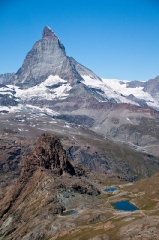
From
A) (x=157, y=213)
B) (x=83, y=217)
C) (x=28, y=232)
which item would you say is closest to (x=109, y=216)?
(x=83, y=217)

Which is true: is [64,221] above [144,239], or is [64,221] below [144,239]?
below

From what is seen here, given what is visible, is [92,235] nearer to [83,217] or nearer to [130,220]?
[130,220]

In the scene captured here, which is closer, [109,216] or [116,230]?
[116,230]

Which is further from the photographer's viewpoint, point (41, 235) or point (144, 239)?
point (41, 235)

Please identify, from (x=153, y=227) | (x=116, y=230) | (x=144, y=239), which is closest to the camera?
(x=144, y=239)

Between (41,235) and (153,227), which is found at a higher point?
(153,227)

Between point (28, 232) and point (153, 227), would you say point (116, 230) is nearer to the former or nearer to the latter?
point (153, 227)

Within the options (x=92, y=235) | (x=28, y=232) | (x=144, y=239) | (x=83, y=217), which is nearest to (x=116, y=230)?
(x=92, y=235)

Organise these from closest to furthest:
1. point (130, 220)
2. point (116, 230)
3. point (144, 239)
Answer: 1. point (144, 239)
2. point (116, 230)
3. point (130, 220)

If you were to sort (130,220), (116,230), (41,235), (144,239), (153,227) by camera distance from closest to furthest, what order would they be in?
(144,239), (153,227), (116,230), (130,220), (41,235)
